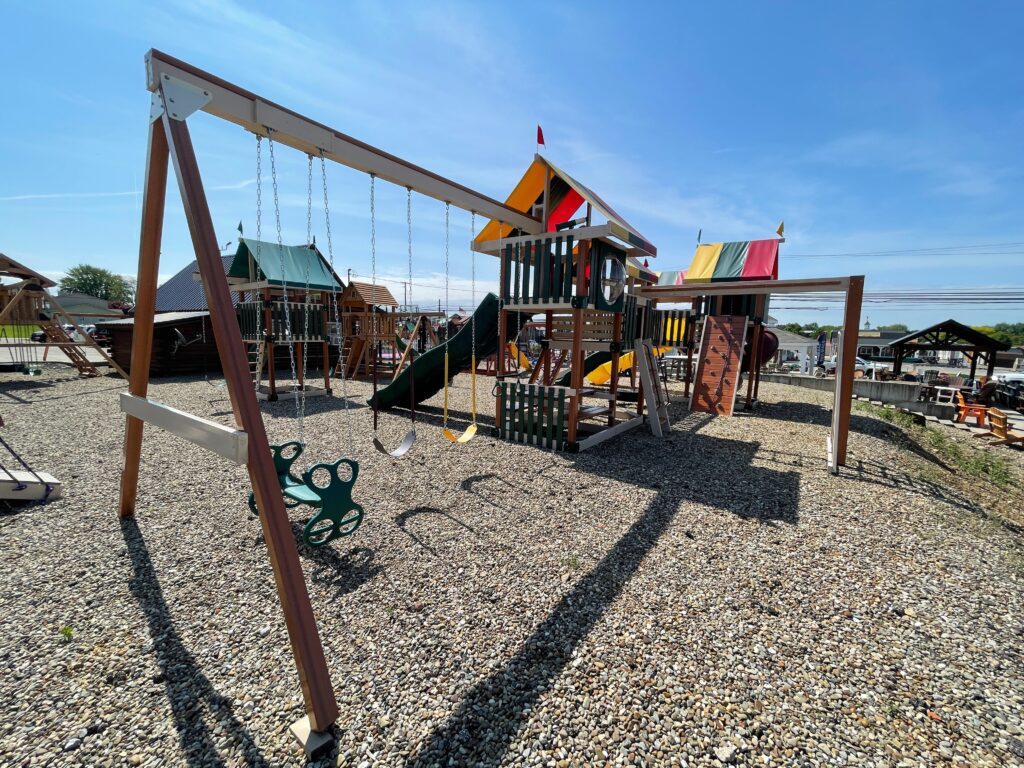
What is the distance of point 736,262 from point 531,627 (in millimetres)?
11974

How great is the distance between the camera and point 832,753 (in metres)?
2.00

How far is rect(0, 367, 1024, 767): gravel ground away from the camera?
2043mm

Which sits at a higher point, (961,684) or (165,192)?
(165,192)

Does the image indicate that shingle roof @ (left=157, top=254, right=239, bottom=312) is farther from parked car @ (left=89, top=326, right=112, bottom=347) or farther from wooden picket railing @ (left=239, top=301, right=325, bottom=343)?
wooden picket railing @ (left=239, top=301, right=325, bottom=343)

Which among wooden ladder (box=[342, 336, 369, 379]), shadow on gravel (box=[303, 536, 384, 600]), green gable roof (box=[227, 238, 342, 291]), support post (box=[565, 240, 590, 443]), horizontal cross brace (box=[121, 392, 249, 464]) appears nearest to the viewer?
horizontal cross brace (box=[121, 392, 249, 464])

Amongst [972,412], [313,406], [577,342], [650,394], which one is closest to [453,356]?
[313,406]

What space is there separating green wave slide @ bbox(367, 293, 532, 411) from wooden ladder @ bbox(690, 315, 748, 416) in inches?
170

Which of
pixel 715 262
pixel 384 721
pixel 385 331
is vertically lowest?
pixel 384 721

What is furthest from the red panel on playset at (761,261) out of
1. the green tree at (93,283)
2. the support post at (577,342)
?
the green tree at (93,283)

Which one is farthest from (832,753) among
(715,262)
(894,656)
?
(715,262)

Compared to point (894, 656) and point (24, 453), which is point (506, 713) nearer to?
point (894, 656)

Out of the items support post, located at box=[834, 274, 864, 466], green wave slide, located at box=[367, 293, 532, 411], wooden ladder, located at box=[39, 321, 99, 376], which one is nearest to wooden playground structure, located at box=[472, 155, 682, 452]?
green wave slide, located at box=[367, 293, 532, 411]

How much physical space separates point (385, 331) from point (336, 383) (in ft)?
8.54

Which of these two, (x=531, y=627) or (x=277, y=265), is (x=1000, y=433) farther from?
(x=277, y=265)
